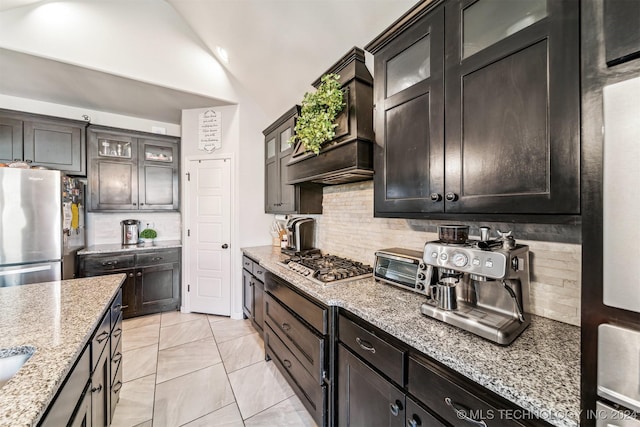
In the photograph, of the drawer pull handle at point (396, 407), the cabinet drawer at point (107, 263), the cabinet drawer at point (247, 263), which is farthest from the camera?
the cabinet drawer at point (107, 263)

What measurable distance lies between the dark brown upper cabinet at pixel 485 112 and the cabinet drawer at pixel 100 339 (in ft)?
5.48

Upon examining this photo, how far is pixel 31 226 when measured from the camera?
2414mm

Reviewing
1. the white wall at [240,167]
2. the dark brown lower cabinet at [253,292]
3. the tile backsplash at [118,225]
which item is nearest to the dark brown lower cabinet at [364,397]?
the dark brown lower cabinet at [253,292]

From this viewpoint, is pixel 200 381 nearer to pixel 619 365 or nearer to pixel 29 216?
pixel 29 216

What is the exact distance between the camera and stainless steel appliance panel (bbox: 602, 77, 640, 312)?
0.47 m

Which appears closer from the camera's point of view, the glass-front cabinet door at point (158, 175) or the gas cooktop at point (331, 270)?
the gas cooktop at point (331, 270)

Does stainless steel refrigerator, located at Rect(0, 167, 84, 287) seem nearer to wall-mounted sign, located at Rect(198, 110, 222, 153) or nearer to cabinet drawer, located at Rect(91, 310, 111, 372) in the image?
wall-mounted sign, located at Rect(198, 110, 222, 153)

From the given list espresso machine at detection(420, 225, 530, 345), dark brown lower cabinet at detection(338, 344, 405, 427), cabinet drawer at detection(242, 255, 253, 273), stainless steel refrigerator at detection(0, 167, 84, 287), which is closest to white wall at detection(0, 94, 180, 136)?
stainless steel refrigerator at detection(0, 167, 84, 287)

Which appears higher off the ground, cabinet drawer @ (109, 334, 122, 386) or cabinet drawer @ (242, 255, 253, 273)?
cabinet drawer @ (242, 255, 253, 273)

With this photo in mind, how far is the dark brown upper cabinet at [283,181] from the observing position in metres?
2.68

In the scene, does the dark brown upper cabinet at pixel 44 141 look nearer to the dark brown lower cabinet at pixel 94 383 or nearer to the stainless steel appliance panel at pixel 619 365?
the dark brown lower cabinet at pixel 94 383

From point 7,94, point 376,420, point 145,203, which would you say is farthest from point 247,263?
point 7,94

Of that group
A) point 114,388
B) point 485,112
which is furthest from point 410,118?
point 114,388

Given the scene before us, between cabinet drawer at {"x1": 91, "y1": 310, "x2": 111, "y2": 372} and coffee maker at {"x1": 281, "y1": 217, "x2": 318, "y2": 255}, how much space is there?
1.61 meters
